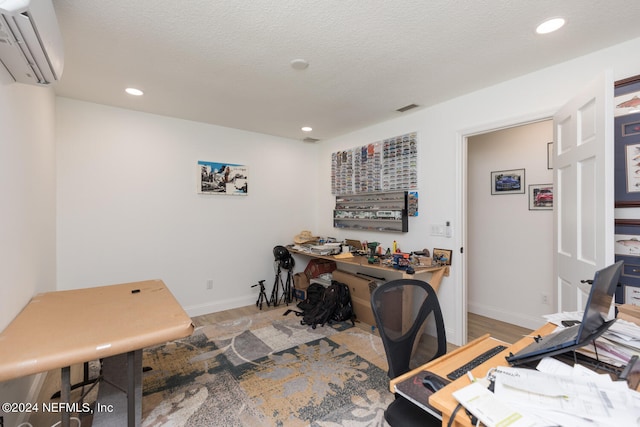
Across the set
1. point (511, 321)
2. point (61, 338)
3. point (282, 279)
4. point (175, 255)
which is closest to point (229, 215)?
point (175, 255)

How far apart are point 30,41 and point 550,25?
2.79 meters

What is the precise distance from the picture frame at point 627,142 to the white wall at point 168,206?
3.60 m

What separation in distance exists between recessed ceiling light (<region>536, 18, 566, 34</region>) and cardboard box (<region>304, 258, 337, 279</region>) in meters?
3.34

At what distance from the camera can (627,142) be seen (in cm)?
185

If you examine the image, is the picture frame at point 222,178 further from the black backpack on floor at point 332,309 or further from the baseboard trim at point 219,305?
the black backpack on floor at point 332,309

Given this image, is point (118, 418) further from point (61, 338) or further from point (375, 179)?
point (375, 179)

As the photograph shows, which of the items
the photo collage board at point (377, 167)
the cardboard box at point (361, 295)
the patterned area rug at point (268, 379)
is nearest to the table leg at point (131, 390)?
the patterned area rug at point (268, 379)

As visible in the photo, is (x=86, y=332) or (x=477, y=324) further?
(x=477, y=324)

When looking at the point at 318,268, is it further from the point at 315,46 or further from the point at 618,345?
the point at 618,345

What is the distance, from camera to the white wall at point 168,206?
298 cm

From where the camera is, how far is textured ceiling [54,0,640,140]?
1.61m

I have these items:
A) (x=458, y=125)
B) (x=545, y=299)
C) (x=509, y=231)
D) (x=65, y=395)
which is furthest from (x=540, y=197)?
(x=65, y=395)

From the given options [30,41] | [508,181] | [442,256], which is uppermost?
[30,41]

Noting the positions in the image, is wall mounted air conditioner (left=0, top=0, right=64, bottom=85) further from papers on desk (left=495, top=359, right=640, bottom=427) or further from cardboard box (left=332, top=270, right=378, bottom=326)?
cardboard box (left=332, top=270, right=378, bottom=326)
